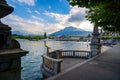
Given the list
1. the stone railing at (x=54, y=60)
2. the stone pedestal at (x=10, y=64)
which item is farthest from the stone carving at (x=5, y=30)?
the stone railing at (x=54, y=60)

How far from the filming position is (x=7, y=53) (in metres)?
2.68

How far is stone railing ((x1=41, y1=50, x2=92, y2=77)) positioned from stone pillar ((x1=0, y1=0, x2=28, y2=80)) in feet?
26.2

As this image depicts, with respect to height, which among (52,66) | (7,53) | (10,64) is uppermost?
(7,53)

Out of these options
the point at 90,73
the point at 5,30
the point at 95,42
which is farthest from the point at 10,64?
the point at 95,42

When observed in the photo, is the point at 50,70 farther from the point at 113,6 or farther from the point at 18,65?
the point at 18,65

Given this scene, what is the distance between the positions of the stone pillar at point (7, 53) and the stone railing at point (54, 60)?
7.98 meters

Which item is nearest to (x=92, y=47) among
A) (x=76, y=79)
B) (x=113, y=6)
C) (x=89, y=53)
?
(x=89, y=53)

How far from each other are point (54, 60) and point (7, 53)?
8.48m

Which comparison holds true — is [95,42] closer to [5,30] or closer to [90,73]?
[90,73]

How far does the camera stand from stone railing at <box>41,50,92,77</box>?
435 inches

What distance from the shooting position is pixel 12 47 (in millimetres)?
2943

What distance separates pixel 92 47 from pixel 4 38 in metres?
18.7

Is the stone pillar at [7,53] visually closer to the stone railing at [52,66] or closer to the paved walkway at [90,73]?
the paved walkway at [90,73]

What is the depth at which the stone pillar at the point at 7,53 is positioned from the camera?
8.89 ft
